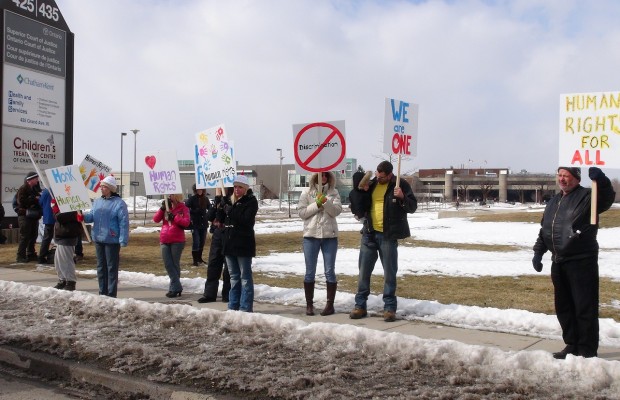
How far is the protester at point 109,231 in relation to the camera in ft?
28.6

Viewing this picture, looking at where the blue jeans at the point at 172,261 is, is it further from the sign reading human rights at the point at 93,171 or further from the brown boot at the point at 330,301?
the sign reading human rights at the point at 93,171

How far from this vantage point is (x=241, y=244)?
304 inches

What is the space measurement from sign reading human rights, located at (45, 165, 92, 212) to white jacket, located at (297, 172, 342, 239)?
391 cm

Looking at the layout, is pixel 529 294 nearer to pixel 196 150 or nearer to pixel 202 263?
pixel 196 150

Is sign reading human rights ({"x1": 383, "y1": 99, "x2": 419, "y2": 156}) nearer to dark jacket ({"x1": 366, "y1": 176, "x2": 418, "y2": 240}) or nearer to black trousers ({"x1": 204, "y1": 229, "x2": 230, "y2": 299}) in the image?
dark jacket ({"x1": 366, "y1": 176, "x2": 418, "y2": 240})

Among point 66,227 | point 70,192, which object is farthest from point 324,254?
point 70,192

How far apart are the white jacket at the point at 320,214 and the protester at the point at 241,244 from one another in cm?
65

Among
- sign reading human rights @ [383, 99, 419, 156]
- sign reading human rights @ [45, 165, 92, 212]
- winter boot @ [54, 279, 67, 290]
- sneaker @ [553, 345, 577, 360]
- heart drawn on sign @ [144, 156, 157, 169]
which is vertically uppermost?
sign reading human rights @ [383, 99, 419, 156]

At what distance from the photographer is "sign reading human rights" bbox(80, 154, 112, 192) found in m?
14.7

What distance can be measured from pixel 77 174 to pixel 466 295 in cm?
661

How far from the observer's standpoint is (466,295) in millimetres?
9523

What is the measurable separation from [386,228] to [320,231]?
2.85 feet

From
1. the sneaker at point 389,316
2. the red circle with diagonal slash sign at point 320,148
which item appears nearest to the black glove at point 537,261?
the sneaker at point 389,316

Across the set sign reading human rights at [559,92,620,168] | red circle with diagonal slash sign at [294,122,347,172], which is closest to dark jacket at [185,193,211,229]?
red circle with diagonal slash sign at [294,122,347,172]
